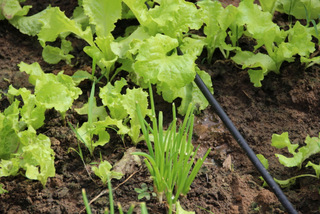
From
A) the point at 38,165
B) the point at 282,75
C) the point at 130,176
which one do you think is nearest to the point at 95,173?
the point at 130,176

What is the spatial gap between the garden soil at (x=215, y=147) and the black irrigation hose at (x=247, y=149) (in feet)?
0.22

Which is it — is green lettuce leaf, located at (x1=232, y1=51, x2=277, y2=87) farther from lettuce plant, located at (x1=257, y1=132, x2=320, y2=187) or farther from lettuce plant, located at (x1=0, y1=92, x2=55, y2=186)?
lettuce plant, located at (x1=0, y1=92, x2=55, y2=186)

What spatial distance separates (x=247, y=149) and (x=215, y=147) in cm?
22

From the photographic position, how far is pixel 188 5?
2.20 m

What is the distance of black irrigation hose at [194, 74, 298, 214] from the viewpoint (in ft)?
5.38

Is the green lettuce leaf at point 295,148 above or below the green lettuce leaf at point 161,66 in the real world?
below

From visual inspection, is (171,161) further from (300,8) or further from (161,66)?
(300,8)

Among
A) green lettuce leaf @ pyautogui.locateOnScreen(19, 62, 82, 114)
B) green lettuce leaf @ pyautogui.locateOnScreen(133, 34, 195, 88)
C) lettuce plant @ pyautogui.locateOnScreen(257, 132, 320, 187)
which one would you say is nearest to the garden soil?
lettuce plant @ pyautogui.locateOnScreen(257, 132, 320, 187)

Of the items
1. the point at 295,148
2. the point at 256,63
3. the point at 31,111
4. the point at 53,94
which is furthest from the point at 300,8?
the point at 31,111

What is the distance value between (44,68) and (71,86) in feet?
1.29

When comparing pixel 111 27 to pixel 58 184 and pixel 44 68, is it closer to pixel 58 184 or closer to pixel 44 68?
pixel 44 68

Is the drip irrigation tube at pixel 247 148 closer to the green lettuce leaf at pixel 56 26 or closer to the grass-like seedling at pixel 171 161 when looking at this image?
the grass-like seedling at pixel 171 161

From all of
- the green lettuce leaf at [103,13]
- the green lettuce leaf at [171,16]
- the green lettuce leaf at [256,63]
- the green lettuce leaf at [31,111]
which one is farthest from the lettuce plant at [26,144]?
the green lettuce leaf at [256,63]

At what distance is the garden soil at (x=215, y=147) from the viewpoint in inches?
67.7
